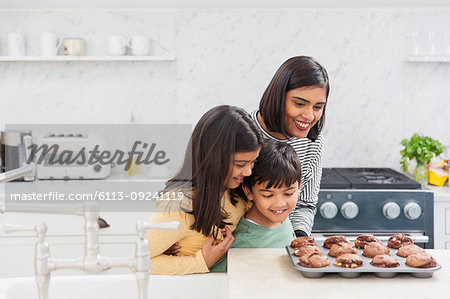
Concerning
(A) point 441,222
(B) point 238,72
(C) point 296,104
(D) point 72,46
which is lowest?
(A) point 441,222

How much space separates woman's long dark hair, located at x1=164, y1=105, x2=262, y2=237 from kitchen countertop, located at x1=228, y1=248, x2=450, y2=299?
0.54 feet

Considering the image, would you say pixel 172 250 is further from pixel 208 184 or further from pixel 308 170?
pixel 308 170

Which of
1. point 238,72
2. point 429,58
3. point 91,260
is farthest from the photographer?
point 238,72

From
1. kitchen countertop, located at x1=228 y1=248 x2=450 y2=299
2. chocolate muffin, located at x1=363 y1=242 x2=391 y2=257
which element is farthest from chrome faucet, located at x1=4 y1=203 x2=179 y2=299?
chocolate muffin, located at x1=363 y1=242 x2=391 y2=257

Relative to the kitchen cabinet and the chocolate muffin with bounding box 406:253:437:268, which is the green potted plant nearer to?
the kitchen cabinet

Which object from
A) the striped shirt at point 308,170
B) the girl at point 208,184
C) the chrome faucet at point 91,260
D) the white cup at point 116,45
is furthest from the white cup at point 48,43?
the chrome faucet at point 91,260

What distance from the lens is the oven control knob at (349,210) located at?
8.55 ft

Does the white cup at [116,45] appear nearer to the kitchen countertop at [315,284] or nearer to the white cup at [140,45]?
the white cup at [140,45]

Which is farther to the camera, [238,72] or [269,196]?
[238,72]

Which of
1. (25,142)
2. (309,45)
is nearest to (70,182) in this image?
(25,142)

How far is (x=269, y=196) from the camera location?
1477mm

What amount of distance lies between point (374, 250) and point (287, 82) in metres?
0.65

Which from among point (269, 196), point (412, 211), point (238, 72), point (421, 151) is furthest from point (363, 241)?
point (238, 72)

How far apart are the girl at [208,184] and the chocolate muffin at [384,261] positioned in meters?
0.41
